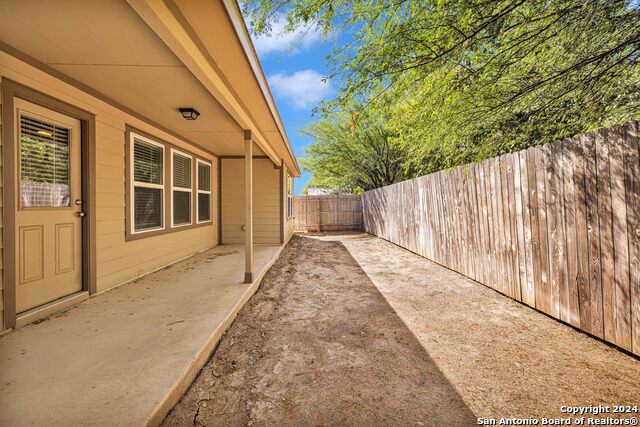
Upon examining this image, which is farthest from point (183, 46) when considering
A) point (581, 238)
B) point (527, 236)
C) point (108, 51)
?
point (527, 236)

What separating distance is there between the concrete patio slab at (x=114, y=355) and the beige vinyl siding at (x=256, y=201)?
3.63 meters

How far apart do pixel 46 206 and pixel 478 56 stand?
4.28 m

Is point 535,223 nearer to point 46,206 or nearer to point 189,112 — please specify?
point 189,112

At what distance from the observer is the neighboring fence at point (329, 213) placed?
12.4m

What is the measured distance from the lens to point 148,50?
218 centimetres

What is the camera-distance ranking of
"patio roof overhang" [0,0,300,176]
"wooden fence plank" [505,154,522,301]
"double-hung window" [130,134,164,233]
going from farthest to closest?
1. "double-hung window" [130,134,164,233]
2. "wooden fence plank" [505,154,522,301]
3. "patio roof overhang" [0,0,300,176]

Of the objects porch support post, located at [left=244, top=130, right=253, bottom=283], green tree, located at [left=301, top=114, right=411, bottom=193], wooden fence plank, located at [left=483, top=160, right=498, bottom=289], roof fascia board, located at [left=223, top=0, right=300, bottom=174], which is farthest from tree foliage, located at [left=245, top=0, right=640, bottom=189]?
green tree, located at [left=301, top=114, right=411, bottom=193]

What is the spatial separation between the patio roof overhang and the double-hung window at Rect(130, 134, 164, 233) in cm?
66

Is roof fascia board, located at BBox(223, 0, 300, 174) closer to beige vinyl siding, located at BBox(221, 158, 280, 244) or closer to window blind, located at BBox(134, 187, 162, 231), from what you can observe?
window blind, located at BBox(134, 187, 162, 231)

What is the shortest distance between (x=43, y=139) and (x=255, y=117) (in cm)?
217

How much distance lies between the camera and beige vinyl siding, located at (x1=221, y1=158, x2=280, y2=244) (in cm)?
683

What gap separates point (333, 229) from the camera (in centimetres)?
1240

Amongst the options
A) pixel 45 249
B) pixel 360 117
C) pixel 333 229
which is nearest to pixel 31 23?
pixel 45 249

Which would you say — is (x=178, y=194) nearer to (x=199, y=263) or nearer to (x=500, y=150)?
(x=199, y=263)
